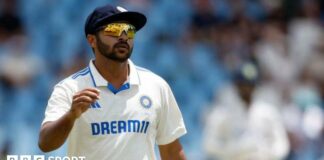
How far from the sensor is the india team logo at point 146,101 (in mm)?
5496

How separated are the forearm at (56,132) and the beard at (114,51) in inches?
21.0

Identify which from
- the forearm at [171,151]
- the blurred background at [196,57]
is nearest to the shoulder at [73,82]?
the forearm at [171,151]

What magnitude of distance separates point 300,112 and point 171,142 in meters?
5.40

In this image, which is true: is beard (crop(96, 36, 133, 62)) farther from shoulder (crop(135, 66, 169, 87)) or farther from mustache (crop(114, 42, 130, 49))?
shoulder (crop(135, 66, 169, 87))

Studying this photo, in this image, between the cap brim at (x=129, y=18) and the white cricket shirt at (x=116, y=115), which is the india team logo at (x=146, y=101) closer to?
the white cricket shirt at (x=116, y=115)

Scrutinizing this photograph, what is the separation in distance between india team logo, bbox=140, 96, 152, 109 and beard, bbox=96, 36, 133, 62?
0.24 meters

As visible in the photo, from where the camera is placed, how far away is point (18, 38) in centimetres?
1106

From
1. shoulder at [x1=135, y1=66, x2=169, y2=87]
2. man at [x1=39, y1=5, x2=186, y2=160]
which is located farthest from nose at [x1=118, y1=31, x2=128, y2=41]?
shoulder at [x1=135, y1=66, x2=169, y2=87]

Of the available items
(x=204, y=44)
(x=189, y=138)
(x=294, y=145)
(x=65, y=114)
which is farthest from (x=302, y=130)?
(x=65, y=114)

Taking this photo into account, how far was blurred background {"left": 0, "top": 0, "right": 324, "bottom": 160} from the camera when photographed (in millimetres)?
10516

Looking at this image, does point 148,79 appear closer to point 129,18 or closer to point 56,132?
point 129,18

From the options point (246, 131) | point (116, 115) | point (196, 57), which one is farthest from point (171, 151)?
point (196, 57)

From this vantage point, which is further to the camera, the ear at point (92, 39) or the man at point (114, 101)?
the ear at point (92, 39)

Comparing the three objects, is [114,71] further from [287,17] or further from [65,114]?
[287,17]
